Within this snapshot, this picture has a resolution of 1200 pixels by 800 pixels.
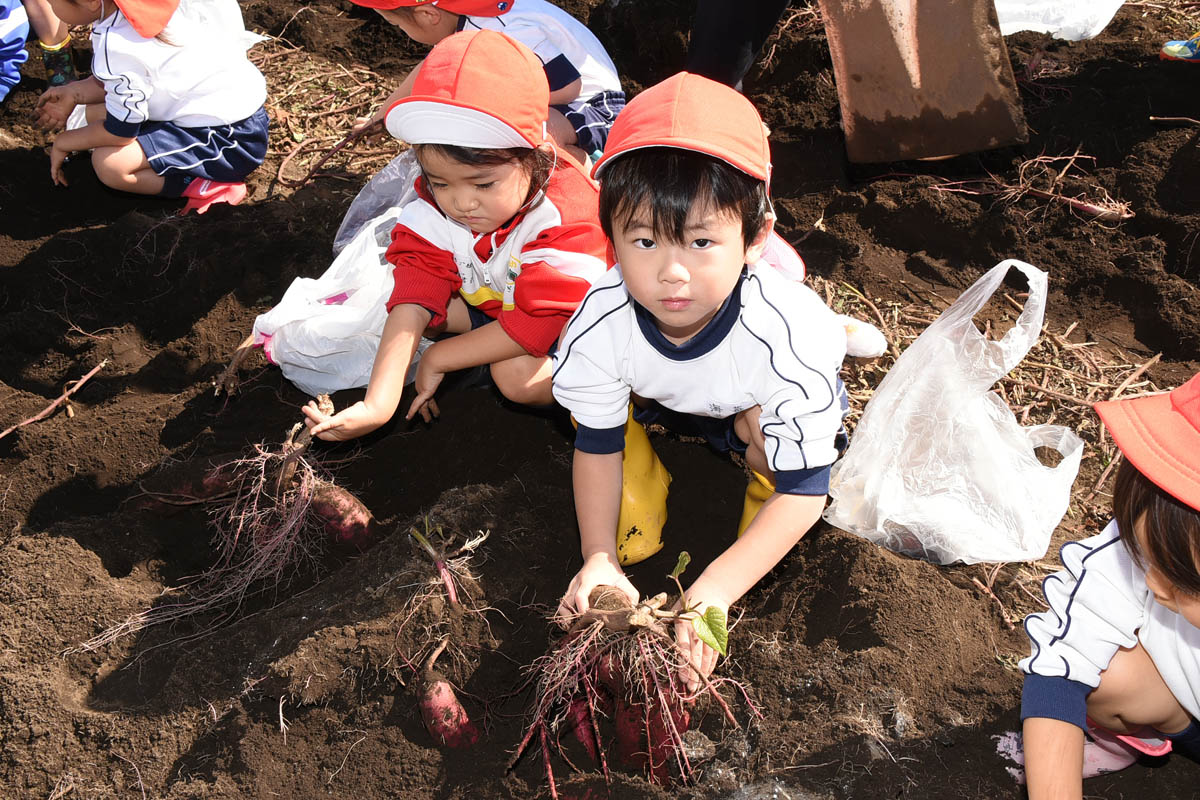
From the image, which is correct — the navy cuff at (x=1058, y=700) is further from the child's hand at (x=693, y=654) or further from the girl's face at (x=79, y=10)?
the girl's face at (x=79, y=10)

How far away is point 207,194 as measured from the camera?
3402mm

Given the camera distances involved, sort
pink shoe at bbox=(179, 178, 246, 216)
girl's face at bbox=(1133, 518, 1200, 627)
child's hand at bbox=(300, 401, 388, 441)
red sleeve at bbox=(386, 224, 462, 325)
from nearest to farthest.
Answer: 1. girl's face at bbox=(1133, 518, 1200, 627)
2. child's hand at bbox=(300, 401, 388, 441)
3. red sleeve at bbox=(386, 224, 462, 325)
4. pink shoe at bbox=(179, 178, 246, 216)

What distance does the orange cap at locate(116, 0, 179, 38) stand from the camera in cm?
289

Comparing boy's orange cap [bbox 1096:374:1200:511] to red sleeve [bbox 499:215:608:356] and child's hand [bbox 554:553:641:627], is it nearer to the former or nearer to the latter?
child's hand [bbox 554:553:641:627]

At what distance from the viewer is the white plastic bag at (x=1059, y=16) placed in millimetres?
3617

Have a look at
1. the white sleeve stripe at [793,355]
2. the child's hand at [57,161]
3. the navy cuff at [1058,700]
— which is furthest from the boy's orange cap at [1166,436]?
the child's hand at [57,161]

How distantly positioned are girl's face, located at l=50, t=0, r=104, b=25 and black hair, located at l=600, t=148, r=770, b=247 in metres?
2.24

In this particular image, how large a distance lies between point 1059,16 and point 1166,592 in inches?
120

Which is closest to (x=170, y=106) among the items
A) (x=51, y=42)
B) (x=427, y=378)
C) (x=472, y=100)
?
(x=51, y=42)

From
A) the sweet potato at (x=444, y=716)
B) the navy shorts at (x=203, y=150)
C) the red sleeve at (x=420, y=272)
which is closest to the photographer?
the sweet potato at (x=444, y=716)

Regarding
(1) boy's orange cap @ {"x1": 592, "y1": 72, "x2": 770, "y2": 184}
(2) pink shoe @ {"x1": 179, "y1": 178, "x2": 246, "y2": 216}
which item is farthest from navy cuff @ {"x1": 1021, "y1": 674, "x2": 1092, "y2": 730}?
(2) pink shoe @ {"x1": 179, "y1": 178, "x2": 246, "y2": 216}

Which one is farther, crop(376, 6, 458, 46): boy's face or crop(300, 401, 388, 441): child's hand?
crop(376, 6, 458, 46): boy's face

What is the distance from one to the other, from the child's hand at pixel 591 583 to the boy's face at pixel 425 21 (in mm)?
1553

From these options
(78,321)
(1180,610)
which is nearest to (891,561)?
(1180,610)
